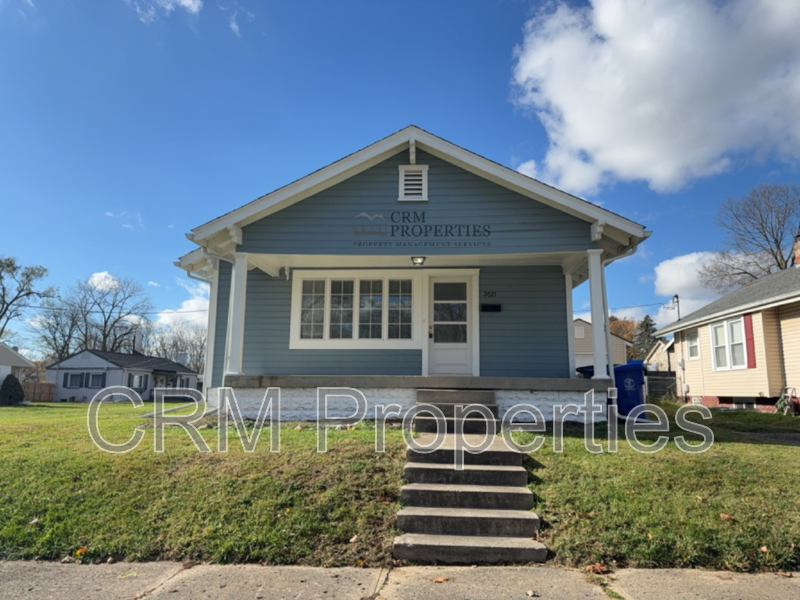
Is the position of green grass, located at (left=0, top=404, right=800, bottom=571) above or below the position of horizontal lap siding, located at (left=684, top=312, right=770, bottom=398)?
below

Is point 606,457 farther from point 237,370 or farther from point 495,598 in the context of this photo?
point 237,370

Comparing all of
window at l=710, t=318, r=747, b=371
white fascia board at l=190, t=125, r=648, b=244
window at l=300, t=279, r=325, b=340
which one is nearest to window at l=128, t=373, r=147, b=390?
window at l=300, t=279, r=325, b=340

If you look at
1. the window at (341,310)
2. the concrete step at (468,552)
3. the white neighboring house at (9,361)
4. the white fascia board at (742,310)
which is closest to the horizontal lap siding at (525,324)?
the window at (341,310)

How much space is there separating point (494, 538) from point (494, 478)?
0.87m

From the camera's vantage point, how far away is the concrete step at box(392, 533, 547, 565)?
13.6ft

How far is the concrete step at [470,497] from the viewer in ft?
15.9

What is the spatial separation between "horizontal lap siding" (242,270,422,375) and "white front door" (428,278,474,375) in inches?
17.0

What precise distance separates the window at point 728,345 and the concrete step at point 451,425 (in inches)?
495

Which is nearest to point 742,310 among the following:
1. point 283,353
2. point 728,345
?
point 728,345

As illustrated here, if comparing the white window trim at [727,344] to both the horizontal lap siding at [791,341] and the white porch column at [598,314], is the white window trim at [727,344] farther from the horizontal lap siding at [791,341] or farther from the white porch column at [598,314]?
the white porch column at [598,314]

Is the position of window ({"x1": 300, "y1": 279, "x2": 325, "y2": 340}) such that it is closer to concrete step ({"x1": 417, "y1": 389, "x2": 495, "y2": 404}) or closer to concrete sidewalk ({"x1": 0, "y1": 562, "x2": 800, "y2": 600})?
concrete step ({"x1": 417, "y1": 389, "x2": 495, "y2": 404})

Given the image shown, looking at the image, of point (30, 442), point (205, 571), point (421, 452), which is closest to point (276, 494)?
point (205, 571)

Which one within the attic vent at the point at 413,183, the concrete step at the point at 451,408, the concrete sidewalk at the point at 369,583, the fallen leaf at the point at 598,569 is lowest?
the concrete sidewalk at the point at 369,583

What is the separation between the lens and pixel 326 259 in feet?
32.1
